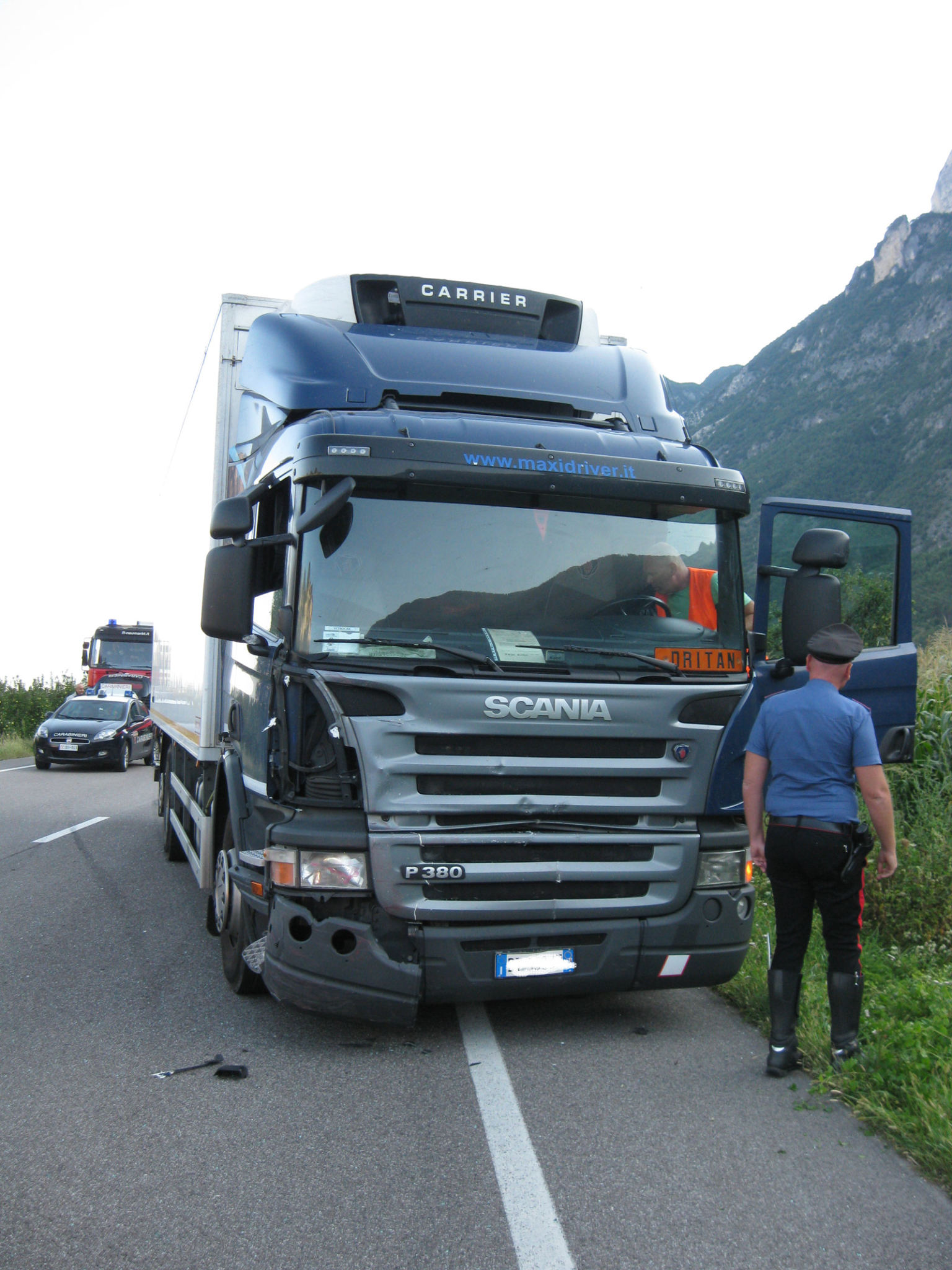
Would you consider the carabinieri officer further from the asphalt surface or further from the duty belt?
the asphalt surface

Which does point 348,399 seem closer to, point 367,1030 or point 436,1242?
point 367,1030

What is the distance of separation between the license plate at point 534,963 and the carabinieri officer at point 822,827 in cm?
87

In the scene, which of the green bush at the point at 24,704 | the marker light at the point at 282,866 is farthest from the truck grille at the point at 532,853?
the green bush at the point at 24,704

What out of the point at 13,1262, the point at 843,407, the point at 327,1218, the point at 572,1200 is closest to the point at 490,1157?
the point at 572,1200

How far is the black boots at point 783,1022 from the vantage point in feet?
15.1

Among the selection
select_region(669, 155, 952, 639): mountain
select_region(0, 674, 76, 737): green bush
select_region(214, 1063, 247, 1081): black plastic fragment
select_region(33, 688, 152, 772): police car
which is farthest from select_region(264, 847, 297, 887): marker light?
select_region(669, 155, 952, 639): mountain

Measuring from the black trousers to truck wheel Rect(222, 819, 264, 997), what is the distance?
99.6 inches

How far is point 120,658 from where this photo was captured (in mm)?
32000

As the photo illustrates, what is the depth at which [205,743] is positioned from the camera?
7004 millimetres

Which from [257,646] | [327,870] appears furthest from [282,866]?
[257,646]

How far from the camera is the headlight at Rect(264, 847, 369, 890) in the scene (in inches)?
183

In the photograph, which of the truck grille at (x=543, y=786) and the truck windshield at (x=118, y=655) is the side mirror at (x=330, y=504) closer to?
the truck grille at (x=543, y=786)

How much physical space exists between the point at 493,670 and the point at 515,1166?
1.96m

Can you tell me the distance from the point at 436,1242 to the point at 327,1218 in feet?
1.16
